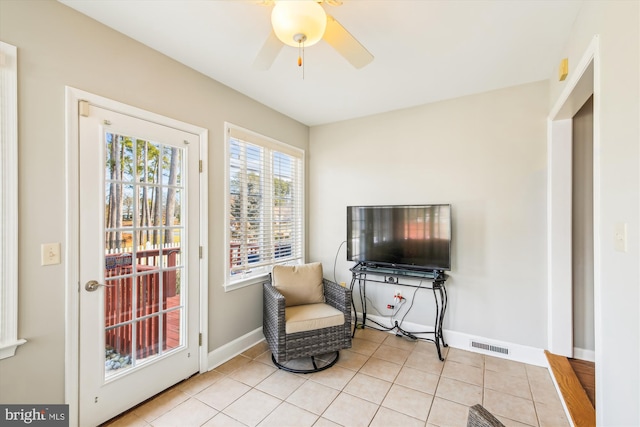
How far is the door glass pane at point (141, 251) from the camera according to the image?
72.9 inches

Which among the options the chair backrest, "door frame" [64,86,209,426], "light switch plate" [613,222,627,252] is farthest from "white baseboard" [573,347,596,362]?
"door frame" [64,86,209,426]

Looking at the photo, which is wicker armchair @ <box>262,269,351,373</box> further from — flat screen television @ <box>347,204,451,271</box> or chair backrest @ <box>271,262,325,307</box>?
flat screen television @ <box>347,204,451,271</box>

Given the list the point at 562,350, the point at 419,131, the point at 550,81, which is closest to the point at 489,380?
the point at 562,350

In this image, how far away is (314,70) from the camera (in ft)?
7.80

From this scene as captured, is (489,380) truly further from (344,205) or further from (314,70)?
(314,70)

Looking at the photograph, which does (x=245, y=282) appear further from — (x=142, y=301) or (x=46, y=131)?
(x=46, y=131)

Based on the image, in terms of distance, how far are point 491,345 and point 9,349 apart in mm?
3635

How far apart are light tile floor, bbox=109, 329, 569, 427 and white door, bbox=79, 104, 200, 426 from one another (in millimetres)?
255

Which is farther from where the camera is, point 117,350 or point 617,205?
point 117,350

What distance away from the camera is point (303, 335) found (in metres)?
2.42

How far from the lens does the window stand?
2760 millimetres

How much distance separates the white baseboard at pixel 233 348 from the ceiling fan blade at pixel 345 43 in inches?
104

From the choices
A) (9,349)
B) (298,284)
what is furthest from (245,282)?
(9,349)

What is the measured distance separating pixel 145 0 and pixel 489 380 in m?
3.70
